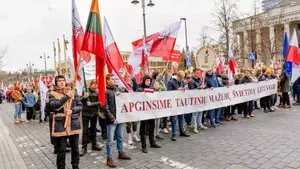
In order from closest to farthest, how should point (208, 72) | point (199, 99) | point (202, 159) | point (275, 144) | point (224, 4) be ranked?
1. point (202, 159)
2. point (275, 144)
3. point (199, 99)
4. point (208, 72)
5. point (224, 4)

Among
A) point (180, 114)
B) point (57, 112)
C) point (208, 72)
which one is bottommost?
point (180, 114)

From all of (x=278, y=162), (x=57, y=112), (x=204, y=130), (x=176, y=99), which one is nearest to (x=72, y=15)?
(x=57, y=112)

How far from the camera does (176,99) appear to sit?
7539 mm

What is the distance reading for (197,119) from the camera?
28.1 feet

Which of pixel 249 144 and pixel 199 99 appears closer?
pixel 249 144

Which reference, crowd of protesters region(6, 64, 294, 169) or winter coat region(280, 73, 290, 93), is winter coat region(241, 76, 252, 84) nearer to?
crowd of protesters region(6, 64, 294, 169)

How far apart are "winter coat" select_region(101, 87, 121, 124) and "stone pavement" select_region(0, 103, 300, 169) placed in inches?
39.7

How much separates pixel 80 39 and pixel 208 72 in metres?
4.32

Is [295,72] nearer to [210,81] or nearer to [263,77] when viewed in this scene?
[263,77]

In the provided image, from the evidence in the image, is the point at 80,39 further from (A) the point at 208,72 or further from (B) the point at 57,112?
(A) the point at 208,72

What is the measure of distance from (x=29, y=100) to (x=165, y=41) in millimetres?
8392

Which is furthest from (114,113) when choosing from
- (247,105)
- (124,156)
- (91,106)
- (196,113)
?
(247,105)

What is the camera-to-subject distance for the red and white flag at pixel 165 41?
28.3 ft

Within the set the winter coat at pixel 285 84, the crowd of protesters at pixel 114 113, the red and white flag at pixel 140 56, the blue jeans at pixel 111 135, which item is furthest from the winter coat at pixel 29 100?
the winter coat at pixel 285 84
